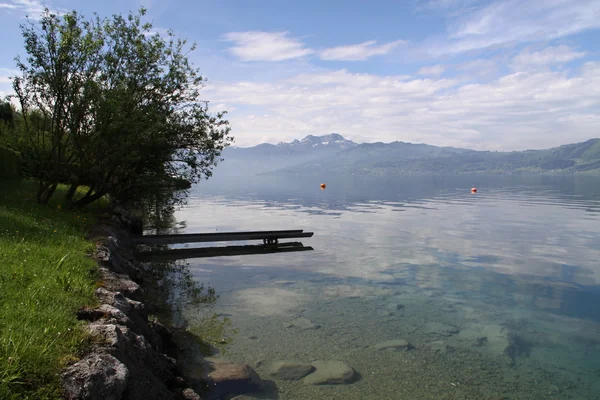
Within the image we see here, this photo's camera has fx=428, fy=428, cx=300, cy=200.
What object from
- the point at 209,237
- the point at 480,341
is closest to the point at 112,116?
the point at 209,237

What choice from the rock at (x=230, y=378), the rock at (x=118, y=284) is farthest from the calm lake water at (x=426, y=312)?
the rock at (x=118, y=284)

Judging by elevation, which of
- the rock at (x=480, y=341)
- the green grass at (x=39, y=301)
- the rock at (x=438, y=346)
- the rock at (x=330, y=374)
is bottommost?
the rock at (x=480, y=341)

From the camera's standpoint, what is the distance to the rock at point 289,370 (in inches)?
459

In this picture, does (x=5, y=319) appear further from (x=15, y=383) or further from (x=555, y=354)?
(x=555, y=354)

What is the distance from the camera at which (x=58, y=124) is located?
22141mm

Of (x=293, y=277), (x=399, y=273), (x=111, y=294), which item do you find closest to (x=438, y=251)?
(x=399, y=273)

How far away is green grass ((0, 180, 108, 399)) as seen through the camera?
5.98m

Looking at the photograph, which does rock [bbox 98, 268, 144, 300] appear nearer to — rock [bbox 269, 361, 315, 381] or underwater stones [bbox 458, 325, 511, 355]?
rock [bbox 269, 361, 315, 381]

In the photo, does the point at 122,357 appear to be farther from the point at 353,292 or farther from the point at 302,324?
the point at 353,292

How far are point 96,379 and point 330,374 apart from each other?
7.07 m

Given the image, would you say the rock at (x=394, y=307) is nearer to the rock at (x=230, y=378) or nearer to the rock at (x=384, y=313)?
the rock at (x=384, y=313)

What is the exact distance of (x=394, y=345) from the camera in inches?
545

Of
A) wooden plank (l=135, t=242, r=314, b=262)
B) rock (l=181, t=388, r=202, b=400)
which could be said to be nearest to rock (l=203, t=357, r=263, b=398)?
rock (l=181, t=388, r=202, b=400)

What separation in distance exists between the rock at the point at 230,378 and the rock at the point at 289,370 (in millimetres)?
616
